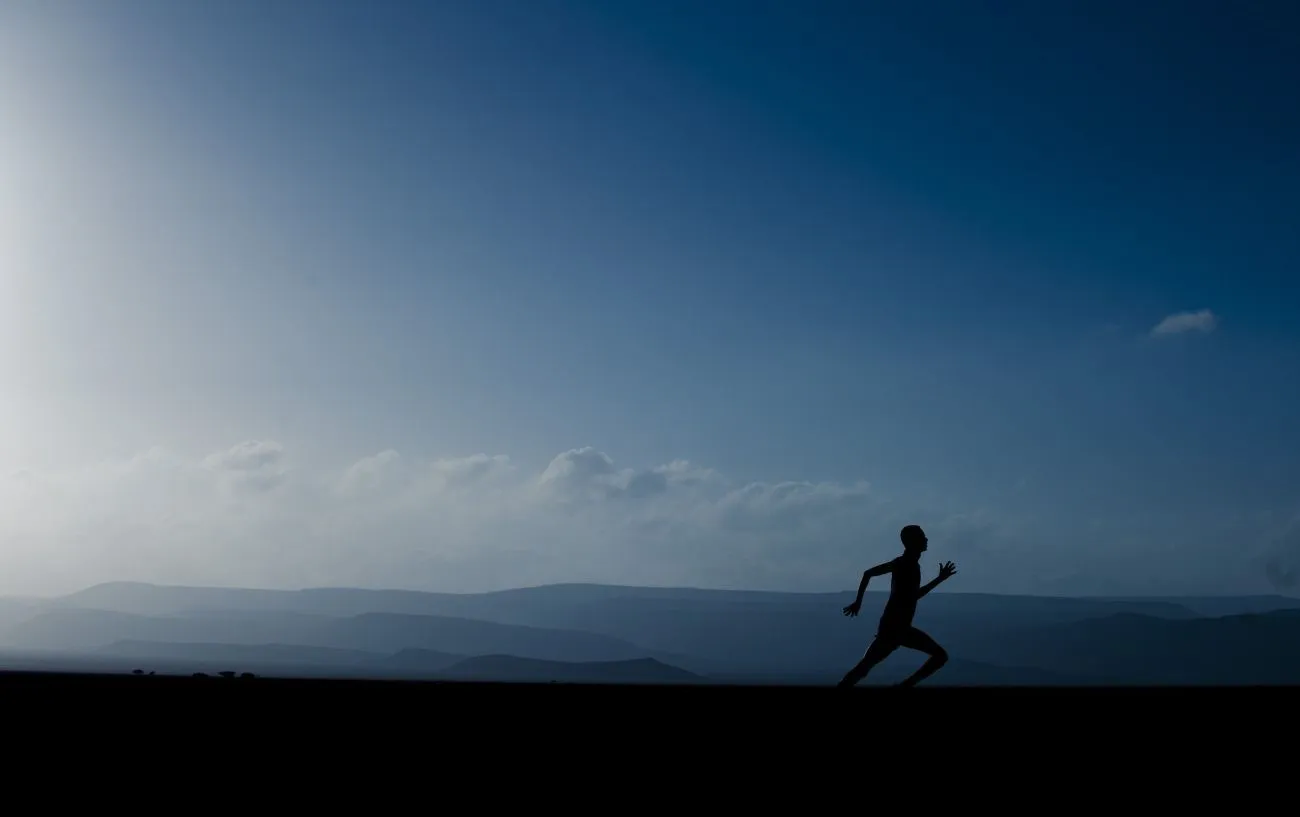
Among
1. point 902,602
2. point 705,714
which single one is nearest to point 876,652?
point 902,602

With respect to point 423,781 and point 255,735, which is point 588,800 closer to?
point 423,781

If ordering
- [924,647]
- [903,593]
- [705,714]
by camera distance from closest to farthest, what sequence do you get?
[705,714] → [903,593] → [924,647]

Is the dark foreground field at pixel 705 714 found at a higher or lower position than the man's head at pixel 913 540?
lower

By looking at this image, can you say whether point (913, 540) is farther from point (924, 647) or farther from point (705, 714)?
point (705, 714)

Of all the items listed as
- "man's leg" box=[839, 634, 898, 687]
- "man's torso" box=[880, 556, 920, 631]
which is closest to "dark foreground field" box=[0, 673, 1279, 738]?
"man's leg" box=[839, 634, 898, 687]

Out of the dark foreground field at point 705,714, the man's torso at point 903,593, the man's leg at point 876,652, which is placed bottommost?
the dark foreground field at point 705,714

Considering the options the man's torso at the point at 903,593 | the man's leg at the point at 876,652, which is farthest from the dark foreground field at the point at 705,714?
the man's torso at the point at 903,593

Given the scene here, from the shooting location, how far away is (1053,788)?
556cm

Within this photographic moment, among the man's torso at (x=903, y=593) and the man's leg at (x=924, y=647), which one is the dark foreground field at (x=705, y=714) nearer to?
the man's leg at (x=924, y=647)

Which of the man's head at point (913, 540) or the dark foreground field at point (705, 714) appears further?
the man's head at point (913, 540)

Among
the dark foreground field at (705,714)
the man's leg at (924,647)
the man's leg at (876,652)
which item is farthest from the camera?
the man's leg at (876,652)

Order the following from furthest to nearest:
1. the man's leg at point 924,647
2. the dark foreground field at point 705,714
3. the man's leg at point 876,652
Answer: the man's leg at point 876,652 < the man's leg at point 924,647 < the dark foreground field at point 705,714

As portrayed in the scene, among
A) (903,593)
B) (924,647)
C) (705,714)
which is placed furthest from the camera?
(924,647)

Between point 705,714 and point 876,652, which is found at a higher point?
point 876,652
